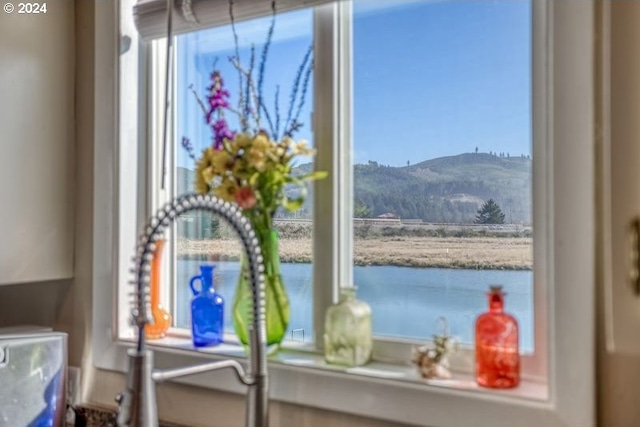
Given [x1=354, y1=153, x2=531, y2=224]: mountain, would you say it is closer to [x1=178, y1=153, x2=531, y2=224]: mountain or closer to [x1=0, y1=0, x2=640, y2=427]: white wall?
[x1=178, y1=153, x2=531, y2=224]: mountain

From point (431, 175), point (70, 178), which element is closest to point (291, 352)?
point (431, 175)

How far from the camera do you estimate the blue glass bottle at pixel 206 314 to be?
4.50 feet

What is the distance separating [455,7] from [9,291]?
141 centimetres

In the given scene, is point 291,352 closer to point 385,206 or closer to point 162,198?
point 385,206

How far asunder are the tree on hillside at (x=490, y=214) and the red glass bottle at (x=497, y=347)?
0.52 feet

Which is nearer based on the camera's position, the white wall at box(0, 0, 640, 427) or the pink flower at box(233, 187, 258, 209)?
the white wall at box(0, 0, 640, 427)

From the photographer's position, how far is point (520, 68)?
1.12 metres

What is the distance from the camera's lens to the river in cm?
112

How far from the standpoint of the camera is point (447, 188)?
1.20m

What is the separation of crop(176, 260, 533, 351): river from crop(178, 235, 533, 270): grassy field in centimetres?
1

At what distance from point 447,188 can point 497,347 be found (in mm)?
338

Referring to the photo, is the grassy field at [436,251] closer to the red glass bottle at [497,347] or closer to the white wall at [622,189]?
the red glass bottle at [497,347]

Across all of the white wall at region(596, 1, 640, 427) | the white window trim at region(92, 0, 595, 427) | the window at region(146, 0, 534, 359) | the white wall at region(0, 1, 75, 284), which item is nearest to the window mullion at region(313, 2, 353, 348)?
the window at region(146, 0, 534, 359)
